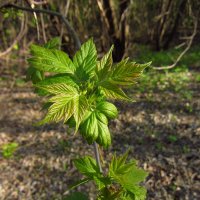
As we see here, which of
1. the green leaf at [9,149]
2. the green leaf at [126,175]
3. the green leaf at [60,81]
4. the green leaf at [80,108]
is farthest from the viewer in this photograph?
the green leaf at [9,149]

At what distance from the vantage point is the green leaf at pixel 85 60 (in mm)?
903

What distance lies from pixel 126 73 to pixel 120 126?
397 cm

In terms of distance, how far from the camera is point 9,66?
25.8ft

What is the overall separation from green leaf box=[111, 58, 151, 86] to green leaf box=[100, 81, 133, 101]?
1cm

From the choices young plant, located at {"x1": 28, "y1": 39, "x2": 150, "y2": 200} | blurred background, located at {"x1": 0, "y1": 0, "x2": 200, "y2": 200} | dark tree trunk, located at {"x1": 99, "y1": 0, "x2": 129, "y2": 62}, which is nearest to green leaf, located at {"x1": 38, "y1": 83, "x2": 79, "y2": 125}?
young plant, located at {"x1": 28, "y1": 39, "x2": 150, "y2": 200}

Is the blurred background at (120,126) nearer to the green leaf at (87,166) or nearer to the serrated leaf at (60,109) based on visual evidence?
the green leaf at (87,166)

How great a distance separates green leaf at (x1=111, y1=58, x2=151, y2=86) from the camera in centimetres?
82

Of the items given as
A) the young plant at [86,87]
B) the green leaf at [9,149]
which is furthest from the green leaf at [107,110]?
the green leaf at [9,149]

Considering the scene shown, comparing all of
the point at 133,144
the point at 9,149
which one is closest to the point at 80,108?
the point at 133,144

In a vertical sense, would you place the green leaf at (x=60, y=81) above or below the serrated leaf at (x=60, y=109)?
above

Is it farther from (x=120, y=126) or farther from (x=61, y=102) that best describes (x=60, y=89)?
(x=120, y=126)

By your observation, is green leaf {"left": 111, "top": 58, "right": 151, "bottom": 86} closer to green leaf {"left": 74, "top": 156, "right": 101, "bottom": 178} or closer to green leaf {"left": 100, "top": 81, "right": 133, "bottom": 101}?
green leaf {"left": 100, "top": 81, "right": 133, "bottom": 101}

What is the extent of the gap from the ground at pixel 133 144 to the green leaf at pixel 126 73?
9.80 feet

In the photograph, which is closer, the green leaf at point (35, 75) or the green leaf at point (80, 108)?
the green leaf at point (80, 108)
